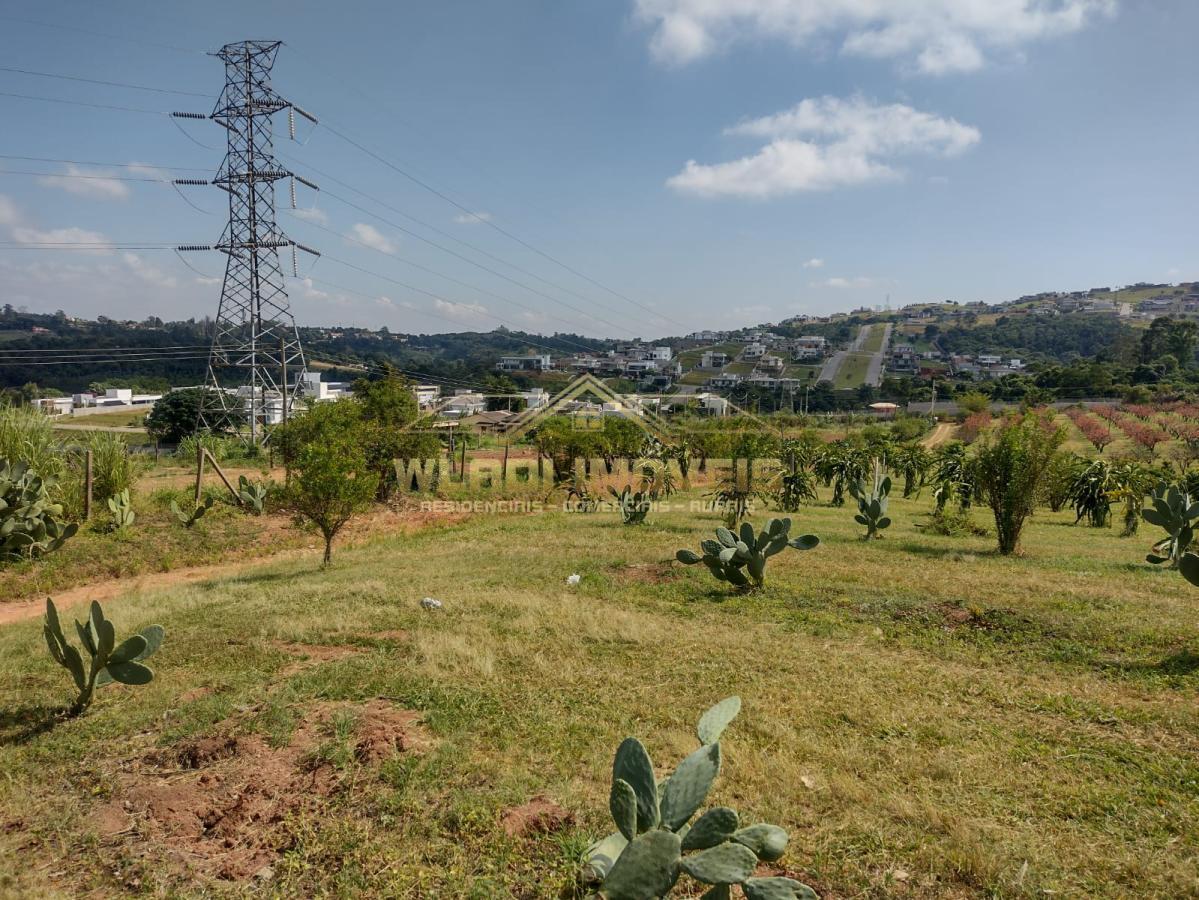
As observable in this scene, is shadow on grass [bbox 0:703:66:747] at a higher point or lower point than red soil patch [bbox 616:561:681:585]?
lower

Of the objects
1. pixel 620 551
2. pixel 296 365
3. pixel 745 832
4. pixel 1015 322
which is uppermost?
pixel 1015 322

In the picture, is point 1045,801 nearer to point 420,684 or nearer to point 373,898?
point 373,898

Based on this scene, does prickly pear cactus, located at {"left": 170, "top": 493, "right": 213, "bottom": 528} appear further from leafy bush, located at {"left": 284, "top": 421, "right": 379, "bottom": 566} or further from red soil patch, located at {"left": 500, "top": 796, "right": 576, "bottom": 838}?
red soil patch, located at {"left": 500, "top": 796, "right": 576, "bottom": 838}

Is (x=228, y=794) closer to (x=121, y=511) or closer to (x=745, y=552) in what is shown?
(x=745, y=552)

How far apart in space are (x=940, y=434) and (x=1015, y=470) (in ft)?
132

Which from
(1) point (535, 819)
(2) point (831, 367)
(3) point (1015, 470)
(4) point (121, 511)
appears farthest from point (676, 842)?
(2) point (831, 367)

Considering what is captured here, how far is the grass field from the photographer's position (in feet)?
11.3

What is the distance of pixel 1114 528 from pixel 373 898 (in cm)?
2018

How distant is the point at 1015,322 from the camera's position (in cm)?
13862

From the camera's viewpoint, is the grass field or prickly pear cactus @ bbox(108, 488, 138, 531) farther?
prickly pear cactus @ bbox(108, 488, 138, 531)

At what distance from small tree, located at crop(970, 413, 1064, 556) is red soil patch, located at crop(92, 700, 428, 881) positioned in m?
10.9

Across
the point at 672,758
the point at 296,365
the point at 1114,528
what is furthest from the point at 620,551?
the point at 296,365

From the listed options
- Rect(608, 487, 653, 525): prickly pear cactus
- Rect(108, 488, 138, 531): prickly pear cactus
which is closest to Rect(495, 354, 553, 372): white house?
Rect(608, 487, 653, 525): prickly pear cactus

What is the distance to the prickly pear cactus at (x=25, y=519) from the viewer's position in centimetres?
1090
